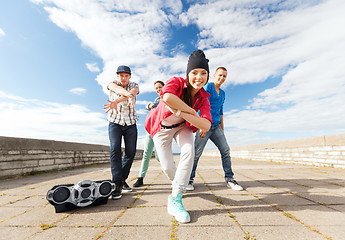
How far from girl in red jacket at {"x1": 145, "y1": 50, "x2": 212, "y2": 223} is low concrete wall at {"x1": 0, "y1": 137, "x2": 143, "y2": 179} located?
4.50 m

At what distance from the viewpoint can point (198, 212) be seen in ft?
6.67

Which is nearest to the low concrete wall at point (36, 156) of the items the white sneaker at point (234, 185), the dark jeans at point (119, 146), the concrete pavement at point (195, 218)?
the concrete pavement at point (195, 218)

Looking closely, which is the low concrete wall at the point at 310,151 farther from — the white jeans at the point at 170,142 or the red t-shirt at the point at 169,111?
the white jeans at the point at 170,142

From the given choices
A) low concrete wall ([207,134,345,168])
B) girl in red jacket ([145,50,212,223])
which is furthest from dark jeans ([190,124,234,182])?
low concrete wall ([207,134,345,168])

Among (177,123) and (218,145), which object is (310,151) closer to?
(218,145)

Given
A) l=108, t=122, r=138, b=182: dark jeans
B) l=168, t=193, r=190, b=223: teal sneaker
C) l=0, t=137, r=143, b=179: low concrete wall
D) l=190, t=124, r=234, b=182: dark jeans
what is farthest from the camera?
l=0, t=137, r=143, b=179: low concrete wall

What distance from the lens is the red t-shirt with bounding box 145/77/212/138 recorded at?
6.50 feet

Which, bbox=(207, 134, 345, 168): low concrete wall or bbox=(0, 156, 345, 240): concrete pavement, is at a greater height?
bbox=(207, 134, 345, 168): low concrete wall

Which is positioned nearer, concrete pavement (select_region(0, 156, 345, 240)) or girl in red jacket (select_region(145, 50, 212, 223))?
concrete pavement (select_region(0, 156, 345, 240))

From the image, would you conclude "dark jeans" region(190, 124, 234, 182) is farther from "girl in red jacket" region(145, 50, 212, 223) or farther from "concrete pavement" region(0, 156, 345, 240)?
"girl in red jacket" region(145, 50, 212, 223)

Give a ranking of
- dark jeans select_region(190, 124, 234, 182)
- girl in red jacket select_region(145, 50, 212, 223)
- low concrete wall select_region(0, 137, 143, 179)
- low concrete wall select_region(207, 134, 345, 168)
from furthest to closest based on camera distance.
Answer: low concrete wall select_region(207, 134, 345, 168) → low concrete wall select_region(0, 137, 143, 179) → dark jeans select_region(190, 124, 234, 182) → girl in red jacket select_region(145, 50, 212, 223)

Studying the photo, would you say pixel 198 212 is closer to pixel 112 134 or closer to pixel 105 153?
pixel 112 134

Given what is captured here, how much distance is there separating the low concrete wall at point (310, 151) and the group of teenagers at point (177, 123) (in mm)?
5074

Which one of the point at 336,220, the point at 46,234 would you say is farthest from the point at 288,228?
the point at 46,234
